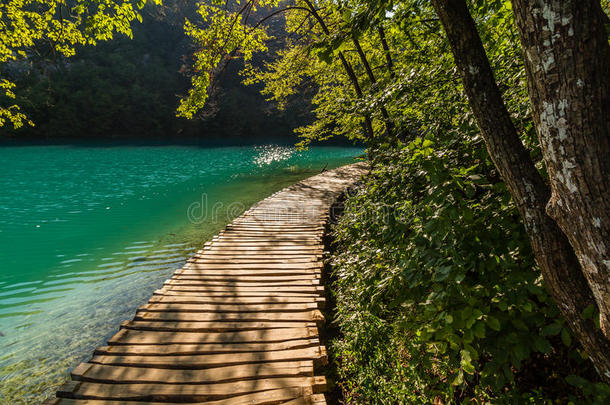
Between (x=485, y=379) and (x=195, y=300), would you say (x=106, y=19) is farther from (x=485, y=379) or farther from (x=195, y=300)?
(x=485, y=379)

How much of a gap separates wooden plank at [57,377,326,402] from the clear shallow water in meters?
2.27

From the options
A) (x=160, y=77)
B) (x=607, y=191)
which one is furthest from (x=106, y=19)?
(x=160, y=77)

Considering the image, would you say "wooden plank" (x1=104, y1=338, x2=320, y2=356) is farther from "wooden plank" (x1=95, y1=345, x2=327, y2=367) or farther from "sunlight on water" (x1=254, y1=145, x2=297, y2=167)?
"sunlight on water" (x1=254, y1=145, x2=297, y2=167)

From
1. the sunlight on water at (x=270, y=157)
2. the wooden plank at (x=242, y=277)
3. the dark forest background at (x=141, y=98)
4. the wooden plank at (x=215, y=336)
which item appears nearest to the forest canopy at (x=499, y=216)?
the wooden plank at (x=215, y=336)

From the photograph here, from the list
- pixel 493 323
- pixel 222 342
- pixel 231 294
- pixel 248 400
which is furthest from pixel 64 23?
pixel 493 323

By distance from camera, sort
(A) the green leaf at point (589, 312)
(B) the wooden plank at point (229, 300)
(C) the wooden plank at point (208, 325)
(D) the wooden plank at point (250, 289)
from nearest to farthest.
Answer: (A) the green leaf at point (589, 312)
(C) the wooden plank at point (208, 325)
(B) the wooden plank at point (229, 300)
(D) the wooden plank at point (250, 289)

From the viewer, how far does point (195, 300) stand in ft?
15.2

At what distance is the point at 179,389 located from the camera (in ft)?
9.86

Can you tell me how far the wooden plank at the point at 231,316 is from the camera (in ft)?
13.6

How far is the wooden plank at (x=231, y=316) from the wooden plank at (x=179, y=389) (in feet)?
3.52

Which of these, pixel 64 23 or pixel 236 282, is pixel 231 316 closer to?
pixel 236 282

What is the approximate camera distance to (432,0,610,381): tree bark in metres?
1.64

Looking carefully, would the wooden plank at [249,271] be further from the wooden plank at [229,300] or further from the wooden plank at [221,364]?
the wooden plank at [221,364]

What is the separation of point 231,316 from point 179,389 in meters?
1.29
